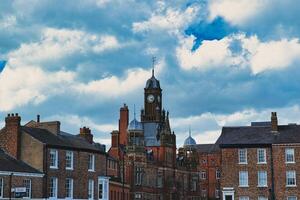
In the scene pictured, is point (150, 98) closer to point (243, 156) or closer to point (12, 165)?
point (243, 156)

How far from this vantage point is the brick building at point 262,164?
7306 centimetres

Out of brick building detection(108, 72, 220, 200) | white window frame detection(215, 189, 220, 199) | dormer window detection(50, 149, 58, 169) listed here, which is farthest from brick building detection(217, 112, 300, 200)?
white window frame detection(215, 189, 220, 199)

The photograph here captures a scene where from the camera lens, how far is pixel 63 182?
6506 cm

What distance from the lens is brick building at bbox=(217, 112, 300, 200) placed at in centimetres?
7306

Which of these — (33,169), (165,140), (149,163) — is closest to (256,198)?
(33,169)

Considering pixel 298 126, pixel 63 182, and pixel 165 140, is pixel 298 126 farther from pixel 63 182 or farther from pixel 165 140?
pixel 165 140

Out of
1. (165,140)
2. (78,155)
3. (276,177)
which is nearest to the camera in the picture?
(78,155)

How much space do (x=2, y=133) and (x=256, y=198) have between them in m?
29.9

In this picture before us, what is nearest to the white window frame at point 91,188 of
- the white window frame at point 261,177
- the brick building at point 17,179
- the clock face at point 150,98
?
the brick building at point 17,179

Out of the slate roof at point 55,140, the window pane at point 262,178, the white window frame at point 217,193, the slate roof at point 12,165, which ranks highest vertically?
the slate roof at point 55,140

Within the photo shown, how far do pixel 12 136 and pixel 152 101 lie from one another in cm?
7561

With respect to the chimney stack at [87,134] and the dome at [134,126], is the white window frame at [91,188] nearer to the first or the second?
the chimney stack at [87,134]

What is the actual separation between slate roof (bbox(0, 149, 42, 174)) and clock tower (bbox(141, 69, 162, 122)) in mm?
72533

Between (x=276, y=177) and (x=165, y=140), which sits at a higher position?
(x=165, y=140)
